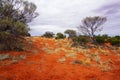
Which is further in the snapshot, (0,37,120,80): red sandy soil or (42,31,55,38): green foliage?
(42,31,55,38): green foliage

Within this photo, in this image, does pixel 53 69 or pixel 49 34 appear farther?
pixel 49 34

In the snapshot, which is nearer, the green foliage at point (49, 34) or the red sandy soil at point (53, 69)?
the red sandy soil at point (53, 69)

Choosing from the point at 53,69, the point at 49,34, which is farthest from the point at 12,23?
the point at 49,34

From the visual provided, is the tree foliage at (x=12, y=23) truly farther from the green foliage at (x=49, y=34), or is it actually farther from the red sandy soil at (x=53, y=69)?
the green foliage at (x=49, y=34)

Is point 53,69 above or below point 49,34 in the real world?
below

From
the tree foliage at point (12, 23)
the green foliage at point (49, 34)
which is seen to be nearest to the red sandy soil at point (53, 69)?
the tree foliage at point (12, 23)

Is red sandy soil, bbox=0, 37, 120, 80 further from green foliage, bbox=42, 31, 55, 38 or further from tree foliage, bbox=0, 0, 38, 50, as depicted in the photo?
green foliage, bbox=42, 31, 55, 38

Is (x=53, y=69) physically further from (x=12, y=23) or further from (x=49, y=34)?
(x=49, y=34)

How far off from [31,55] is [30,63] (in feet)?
11.6

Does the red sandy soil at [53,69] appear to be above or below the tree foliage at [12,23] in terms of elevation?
below

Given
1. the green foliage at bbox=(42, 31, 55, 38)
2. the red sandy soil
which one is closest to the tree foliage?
the red sandy soil

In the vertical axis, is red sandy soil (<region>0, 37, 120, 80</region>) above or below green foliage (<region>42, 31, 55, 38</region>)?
below

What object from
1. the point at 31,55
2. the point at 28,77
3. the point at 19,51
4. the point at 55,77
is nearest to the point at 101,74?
the point at 55,77

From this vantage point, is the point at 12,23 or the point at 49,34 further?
the point at 49,34
